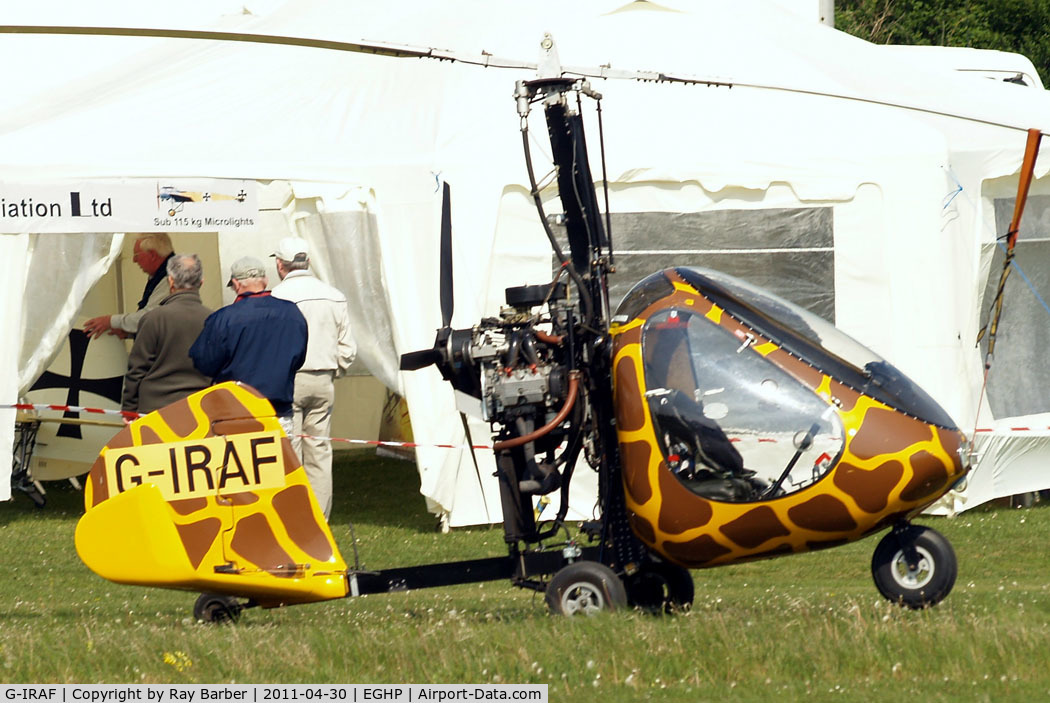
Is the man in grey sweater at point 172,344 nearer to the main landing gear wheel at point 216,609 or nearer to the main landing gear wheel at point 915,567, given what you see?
the main landing gear wheel at point 216,609

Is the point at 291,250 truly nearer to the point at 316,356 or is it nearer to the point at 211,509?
the point at 316,356

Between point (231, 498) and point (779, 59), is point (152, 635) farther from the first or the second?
point (779, 59)

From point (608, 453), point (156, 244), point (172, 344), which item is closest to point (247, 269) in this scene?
point (172, 344)

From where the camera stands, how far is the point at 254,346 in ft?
27.8

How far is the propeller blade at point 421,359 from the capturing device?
6297 millimetres

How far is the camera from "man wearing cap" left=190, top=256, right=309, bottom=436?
847cm

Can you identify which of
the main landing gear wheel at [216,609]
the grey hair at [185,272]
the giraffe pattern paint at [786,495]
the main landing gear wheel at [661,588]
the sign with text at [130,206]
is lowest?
the main landing gear wheel at [216,609]

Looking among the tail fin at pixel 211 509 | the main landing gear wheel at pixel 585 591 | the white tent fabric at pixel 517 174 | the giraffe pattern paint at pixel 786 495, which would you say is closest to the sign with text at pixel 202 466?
the tail fin at pixel 211 509

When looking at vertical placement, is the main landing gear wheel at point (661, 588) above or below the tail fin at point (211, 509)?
below

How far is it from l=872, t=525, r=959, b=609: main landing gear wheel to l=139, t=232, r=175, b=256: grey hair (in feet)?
23.4

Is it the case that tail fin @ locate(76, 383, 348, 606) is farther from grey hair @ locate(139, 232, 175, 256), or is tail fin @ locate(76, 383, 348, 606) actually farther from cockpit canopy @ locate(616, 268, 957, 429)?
grey hair @ locate(139, 232, 175, 256)

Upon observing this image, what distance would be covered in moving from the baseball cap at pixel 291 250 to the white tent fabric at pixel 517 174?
71 centimetres

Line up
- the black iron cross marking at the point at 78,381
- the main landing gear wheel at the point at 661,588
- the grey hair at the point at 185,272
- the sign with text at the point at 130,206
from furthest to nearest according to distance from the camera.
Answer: the black iron cross marking at the point at 78,381, the sign with text at the point at 130,206, the grey hair at the point at 185,272, the main landing gear wheel at the point at 661,588

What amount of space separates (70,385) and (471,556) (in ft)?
16.3
